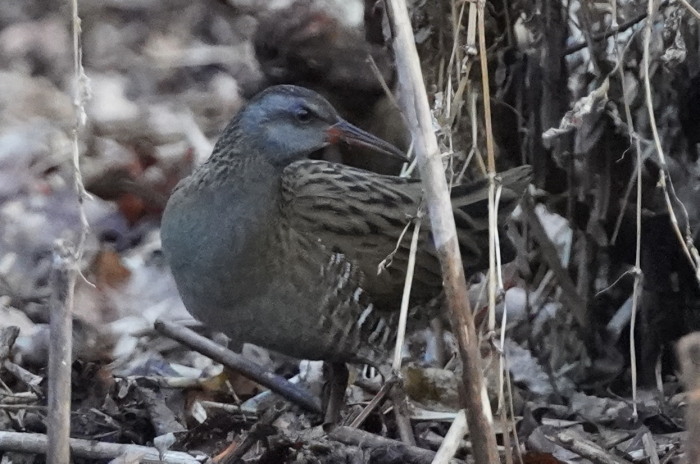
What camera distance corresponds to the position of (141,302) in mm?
3875

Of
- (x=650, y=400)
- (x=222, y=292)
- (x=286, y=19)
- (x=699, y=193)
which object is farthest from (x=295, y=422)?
(x=286, y=19)

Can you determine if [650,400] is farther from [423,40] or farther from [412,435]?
[423,40]

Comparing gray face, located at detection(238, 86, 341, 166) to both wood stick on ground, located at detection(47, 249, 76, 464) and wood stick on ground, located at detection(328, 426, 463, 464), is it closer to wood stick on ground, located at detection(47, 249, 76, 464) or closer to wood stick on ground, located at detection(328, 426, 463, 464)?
wood stick on ground, located at detection(328, 426, 463, 464)

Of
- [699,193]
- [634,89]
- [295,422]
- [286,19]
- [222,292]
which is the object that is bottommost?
[295,422]

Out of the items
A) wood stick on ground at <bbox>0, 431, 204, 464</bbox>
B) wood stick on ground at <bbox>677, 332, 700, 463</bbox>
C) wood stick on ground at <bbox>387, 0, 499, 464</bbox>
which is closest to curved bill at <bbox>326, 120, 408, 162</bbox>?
wood stick on ground at <bbox>0, 431, 204, 464</bbox>

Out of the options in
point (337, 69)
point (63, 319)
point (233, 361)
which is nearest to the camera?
point (63, 319)

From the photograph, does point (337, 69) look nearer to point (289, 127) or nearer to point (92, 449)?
point (289, 127)

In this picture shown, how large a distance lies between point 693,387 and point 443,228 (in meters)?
0.65

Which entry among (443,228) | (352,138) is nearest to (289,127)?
(352,138)

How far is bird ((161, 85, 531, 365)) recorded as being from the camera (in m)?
2.96

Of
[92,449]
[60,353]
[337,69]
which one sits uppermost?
[337,69]

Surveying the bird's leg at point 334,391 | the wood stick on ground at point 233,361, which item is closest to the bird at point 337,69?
the bird's leg at point 334,391

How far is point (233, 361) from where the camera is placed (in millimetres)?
2973

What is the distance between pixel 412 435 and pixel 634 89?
43.8 inches
